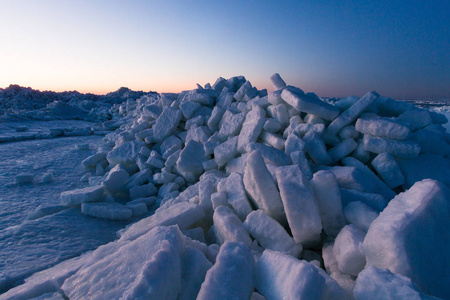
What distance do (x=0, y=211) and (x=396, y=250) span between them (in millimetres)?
3951

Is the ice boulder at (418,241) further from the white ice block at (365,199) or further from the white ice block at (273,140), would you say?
the white ice block at (273,140)

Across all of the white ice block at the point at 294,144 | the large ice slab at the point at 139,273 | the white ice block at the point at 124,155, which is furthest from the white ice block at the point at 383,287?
the white ice block at the point at 124,155

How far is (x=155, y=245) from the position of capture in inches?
46.8

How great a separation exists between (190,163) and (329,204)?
2.10 meters

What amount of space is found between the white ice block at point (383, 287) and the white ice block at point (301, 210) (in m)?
0.50

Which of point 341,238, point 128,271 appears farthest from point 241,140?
point 128,271

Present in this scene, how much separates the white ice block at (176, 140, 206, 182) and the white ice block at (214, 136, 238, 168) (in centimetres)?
35

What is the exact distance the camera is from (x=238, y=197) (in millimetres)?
1880

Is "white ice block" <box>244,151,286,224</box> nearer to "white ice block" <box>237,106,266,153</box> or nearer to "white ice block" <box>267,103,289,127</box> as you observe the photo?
"white ice block" <box>237,106,266,153</box>

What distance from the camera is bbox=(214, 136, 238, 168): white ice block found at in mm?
2977

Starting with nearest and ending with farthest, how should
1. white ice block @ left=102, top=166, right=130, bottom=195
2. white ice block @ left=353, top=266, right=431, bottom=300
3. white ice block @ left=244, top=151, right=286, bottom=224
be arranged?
white ice block @ left=353, top=266, right=431, bottom=300 → white ice block @ left=244, top=151, right=286, bottom=224 → white ice block @ left=102, top=166, right=130, bottom=195

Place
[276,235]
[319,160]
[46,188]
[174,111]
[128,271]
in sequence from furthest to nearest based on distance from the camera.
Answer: [174,111]
[46,188]
[319,160]
[276,235]
[128,271]

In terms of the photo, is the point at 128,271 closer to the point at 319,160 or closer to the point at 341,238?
the point at 341,238

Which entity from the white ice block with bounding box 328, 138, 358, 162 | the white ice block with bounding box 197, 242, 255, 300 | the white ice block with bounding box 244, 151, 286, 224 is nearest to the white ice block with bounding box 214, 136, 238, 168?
the white ice block with bounding box 328, 138, 358, 162
